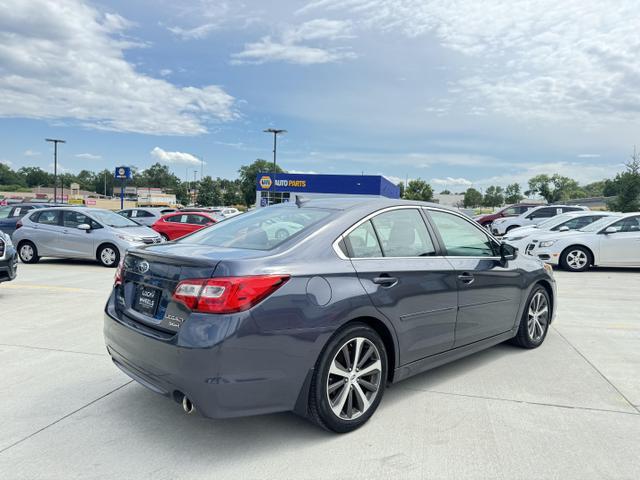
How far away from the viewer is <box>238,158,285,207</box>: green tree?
9994 centimetres

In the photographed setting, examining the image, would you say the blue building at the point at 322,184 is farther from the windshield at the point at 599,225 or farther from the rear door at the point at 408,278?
the rear door at the point at 408,278

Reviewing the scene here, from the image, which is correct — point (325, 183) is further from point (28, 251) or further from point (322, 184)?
point (28, 251)

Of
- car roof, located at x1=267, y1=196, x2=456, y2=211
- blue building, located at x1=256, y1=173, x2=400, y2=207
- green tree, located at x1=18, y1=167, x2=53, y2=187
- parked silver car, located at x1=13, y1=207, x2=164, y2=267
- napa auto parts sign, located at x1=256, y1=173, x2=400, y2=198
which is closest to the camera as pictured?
car roof, located at x1=267, y1=196, x2=456, y2=211

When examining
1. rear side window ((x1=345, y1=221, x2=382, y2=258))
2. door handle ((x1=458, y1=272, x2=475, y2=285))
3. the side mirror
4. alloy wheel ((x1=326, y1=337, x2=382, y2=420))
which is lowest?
alloy wheel ((x1=326, y1=337, x2=382, y2=420))

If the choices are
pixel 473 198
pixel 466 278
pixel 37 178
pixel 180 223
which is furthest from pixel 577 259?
pixel 37 178

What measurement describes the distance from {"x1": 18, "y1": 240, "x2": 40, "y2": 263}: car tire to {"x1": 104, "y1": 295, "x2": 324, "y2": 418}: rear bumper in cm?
1145

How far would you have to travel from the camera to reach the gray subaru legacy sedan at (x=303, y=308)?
108 inches

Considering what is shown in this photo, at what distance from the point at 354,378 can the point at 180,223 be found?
15.8 m

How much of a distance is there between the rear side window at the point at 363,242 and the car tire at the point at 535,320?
2328 millimetres

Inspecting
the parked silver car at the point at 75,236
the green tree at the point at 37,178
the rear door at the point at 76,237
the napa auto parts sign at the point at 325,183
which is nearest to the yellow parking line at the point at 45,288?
the parked silver car at the point at 75,236

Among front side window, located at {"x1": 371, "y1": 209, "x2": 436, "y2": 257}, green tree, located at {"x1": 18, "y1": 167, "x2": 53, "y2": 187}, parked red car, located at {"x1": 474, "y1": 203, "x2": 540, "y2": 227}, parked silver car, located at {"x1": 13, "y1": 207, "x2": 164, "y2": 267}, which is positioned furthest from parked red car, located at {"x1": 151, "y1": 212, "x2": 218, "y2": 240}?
green tree, located at {"x1": 18, "y1": 167, "x2": 53, "y2": 187}

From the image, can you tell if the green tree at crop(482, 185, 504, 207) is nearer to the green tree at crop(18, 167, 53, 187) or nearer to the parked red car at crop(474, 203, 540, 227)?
the parked red car at crop(474, 203, 540, 227)

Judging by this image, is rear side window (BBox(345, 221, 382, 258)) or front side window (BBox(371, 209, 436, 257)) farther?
front side window (BBox(371, 209, 436, 257))

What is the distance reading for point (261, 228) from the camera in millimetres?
3711
